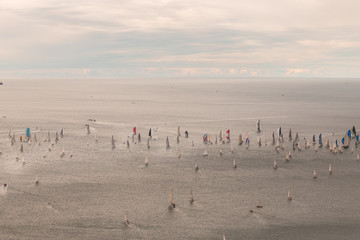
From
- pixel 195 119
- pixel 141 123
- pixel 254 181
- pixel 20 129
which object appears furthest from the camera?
pixel 195 119

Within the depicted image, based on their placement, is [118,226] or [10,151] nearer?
[118,226]

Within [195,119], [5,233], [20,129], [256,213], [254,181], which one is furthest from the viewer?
[195,119]

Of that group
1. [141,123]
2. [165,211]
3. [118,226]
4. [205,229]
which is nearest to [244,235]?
[205,229]

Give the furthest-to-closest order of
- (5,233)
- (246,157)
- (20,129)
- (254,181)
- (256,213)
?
(20,129), (246,157), (254,181), (256,213), (5,233)

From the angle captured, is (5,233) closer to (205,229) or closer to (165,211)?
(165,211)

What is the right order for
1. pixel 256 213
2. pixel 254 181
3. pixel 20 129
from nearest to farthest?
pixel 256 213
pixel 254 181
pixel 20 129

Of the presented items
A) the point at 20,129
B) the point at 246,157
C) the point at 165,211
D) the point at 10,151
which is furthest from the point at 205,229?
the point at 20,129

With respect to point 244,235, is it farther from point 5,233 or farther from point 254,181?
point 5,233

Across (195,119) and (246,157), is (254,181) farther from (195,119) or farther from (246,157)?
(195,119)

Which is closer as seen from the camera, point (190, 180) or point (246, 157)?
point (190, 180)
